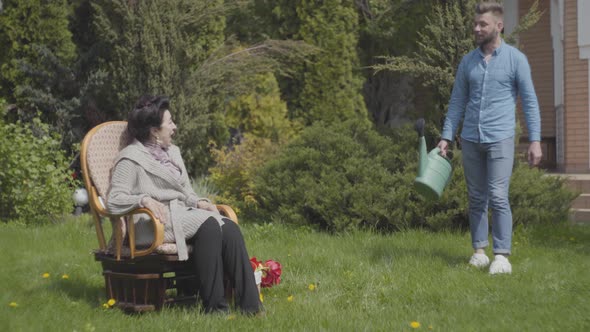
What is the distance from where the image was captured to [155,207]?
14.6 feet

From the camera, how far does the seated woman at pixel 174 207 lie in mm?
4457

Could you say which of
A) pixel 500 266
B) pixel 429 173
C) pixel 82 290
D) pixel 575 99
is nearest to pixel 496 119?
pixel 429 173

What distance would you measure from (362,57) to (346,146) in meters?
7.67

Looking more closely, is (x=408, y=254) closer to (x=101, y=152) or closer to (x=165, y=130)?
(x=165, y=130)

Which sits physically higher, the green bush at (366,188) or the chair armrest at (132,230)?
the chair armrest at (132,230)

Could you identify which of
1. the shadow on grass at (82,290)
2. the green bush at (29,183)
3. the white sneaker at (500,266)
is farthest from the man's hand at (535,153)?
the green bush at (29,183)

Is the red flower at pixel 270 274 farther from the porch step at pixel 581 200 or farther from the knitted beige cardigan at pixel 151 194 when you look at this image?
the porch step at pixel 581 200

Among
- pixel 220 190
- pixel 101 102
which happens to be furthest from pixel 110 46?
pixel 220 190

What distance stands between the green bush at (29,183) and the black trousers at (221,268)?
4.43 metres

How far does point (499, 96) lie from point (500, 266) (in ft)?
4.03

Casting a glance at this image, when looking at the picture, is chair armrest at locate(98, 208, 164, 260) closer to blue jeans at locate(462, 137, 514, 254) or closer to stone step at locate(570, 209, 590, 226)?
blue jeans at locate(462, 137, 514, 254)

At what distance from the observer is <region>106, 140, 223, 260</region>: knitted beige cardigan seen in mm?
4520

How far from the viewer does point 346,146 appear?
827cm

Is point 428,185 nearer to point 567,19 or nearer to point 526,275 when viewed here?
point 526,275
